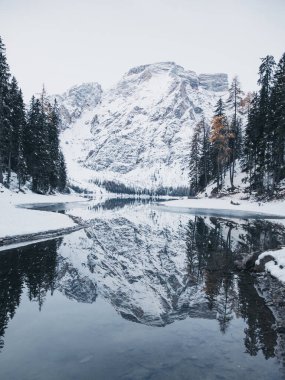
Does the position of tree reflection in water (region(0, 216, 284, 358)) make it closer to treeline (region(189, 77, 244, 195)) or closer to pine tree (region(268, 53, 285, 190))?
pine tree (region(268, 53, 285, 190))

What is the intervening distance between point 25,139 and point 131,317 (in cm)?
5201

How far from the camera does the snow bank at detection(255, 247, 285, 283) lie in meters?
11.6

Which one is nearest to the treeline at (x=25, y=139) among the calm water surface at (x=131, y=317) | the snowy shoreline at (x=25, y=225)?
the snowy shoreline at (x=25, y=225)

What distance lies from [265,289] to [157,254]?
7.05 metres

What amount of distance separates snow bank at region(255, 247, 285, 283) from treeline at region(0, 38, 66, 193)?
37.9m

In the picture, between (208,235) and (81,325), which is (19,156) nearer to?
(208,235)

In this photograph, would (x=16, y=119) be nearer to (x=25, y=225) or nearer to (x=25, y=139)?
(x=25, y=139)

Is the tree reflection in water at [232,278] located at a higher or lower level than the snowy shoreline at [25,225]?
lower

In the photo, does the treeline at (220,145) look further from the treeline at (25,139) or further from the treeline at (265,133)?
the treeline at (25,139)

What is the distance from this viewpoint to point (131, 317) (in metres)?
9.02

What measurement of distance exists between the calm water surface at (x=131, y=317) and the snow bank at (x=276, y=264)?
95cm

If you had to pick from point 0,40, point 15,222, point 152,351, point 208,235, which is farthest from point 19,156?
point 152,351

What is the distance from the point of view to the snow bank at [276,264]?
38.1 feet

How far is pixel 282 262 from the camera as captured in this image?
12.4m
